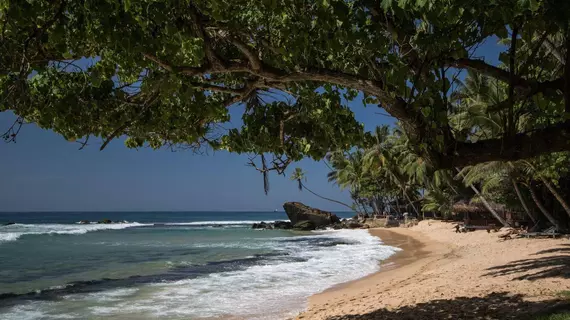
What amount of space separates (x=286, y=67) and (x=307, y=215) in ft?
158

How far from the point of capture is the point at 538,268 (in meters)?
9.46

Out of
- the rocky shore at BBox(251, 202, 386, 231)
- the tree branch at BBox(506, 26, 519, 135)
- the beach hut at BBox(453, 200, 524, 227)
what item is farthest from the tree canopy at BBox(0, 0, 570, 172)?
the rocky shore at BBox(251, 202, 386, 231)

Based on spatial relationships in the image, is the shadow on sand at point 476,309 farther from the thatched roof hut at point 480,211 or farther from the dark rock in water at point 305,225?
the dark rock in water at point 305,225

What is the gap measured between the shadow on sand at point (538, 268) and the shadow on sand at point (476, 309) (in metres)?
1.94

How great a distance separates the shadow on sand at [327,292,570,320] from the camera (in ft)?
18.0

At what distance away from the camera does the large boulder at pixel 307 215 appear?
50906mm

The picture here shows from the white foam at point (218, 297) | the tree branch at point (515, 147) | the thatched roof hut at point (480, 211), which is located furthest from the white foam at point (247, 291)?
the thatched roof hut at point (480, 211)

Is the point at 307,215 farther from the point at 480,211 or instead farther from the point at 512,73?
the point at 512,73

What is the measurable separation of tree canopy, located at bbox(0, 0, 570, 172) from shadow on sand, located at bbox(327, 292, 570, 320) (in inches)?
92.5

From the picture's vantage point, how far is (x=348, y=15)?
11.0 feet

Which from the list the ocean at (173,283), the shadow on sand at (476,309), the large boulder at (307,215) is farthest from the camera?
the large boulder at (307,215)

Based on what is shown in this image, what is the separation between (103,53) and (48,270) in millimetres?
15351

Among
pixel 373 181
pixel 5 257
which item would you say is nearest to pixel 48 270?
pixel 5 257

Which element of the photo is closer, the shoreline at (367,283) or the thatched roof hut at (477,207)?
the shoreline at (367,283)
